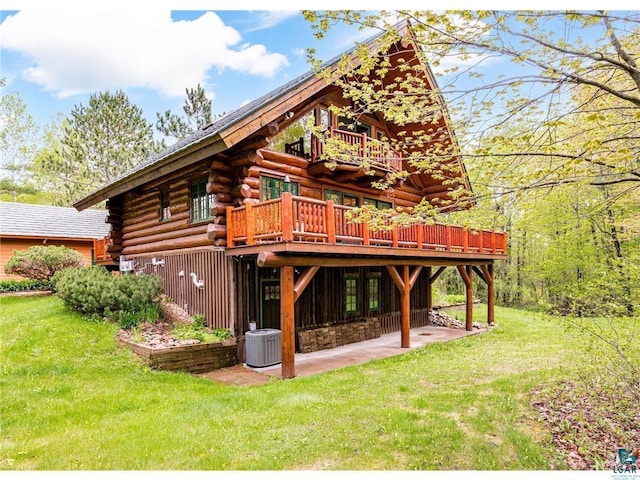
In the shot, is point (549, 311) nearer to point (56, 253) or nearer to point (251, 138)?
point (251, 138)

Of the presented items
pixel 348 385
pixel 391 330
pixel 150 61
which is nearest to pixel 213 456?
pixel 348 385

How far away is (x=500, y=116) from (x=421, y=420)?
4.06 m

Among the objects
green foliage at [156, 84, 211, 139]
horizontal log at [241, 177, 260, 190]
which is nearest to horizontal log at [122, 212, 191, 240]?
horizontal log at [241, 177, 260, 190]

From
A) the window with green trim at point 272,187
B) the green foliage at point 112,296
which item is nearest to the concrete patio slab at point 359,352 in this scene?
the green foliage at point 112,296

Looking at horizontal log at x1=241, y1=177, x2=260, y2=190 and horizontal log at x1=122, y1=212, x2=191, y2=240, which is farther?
horizontal log at x1=122, y1=212, x2=191, y2=240

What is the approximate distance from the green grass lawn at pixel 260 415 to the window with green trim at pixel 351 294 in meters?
3.81

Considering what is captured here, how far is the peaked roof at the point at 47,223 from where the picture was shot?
1939 cm

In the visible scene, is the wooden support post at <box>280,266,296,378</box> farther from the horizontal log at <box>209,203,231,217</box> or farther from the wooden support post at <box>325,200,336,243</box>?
the horizontal log at <box>209,203,231,217</box>

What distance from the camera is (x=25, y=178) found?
101 ft

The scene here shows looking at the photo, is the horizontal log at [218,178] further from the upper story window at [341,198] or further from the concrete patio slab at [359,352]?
the concrete patio slab at [359,352]

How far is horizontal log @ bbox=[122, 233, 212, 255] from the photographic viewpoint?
1076 cm

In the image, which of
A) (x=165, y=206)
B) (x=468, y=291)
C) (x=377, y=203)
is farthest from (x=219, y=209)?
(x=468, y=291)

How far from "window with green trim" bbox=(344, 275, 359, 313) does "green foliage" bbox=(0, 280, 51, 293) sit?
1287 centimetres

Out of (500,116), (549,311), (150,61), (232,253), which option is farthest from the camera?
(232,253)
